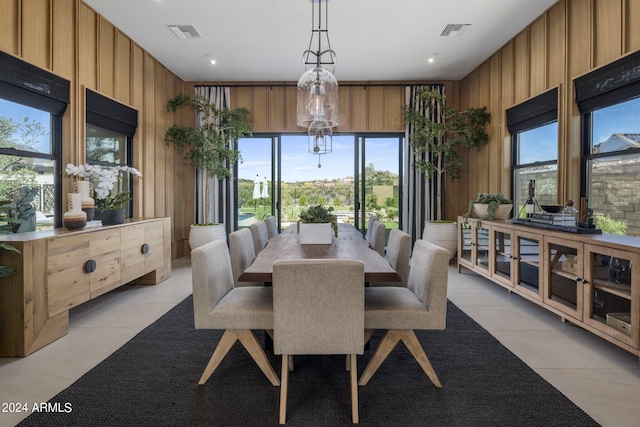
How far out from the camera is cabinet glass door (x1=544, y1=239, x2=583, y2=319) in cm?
273

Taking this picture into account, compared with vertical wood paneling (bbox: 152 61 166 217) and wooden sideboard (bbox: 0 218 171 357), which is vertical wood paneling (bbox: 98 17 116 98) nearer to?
vertical wood paneling (bbox: 152 61 166 217)

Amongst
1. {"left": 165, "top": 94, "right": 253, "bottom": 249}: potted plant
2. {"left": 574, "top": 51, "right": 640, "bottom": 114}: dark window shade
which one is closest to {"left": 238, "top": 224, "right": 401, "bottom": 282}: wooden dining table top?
{"left": 574, "top": 51, "right": 640, "bottom": 114}: dark window shade

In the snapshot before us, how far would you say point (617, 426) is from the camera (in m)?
1.69

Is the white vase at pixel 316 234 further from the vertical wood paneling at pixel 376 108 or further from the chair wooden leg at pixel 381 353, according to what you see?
the vertical wood paneling at pixel 376 108

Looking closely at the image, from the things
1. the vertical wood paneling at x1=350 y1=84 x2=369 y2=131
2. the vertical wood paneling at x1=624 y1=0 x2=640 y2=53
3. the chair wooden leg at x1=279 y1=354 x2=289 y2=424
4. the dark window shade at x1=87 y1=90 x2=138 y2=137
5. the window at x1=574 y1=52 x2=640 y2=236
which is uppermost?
the vertical wood paneling at x1=350 y1=84 x2=369 y2=131

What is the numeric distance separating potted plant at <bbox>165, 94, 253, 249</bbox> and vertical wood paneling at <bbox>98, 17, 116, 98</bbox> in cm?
126

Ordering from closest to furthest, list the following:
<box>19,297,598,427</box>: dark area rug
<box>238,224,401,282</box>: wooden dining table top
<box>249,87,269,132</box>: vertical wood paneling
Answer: <box>19,297,598,427</box>: dark area rug
<box>238,224,401,282</box>: wooden dining table top
<box>249,87,269,132</box>: vertical wood paneling

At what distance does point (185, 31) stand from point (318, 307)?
4.30m

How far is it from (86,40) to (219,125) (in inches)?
95.3

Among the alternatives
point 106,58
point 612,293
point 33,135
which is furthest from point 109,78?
point 612,293

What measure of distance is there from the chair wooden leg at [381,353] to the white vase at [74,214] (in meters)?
2.80

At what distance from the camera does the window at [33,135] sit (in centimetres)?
309

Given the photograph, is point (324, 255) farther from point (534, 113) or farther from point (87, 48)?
point (87, 48)

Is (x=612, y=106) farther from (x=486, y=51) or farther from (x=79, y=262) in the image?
(x=79, y=262)
